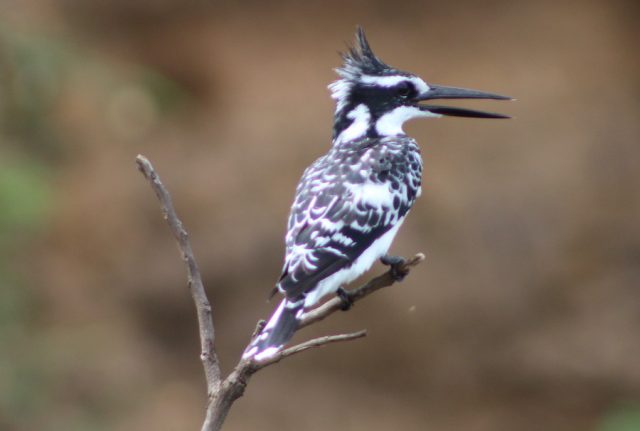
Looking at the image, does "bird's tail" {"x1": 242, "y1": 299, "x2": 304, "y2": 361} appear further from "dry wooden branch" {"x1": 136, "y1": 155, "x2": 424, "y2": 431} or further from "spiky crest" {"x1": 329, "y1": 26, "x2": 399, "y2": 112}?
"spiky crest" {"x1": 329, "y1": 26, "x2": 399, "y2": 112}

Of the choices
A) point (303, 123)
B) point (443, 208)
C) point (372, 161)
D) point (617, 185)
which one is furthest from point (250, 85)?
point (372, 161)

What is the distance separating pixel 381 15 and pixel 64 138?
82.9 inches

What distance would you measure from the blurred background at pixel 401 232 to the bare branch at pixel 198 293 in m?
4.00

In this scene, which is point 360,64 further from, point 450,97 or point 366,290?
point 366,290

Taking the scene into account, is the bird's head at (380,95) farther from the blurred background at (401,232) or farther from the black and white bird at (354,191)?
the blurred background at (401,232)

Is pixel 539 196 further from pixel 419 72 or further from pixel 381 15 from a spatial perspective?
pixel 381 15

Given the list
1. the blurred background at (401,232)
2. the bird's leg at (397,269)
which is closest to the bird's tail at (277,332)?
the bird's leg at (397,269)

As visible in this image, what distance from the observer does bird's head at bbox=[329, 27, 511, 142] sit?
3590 mm

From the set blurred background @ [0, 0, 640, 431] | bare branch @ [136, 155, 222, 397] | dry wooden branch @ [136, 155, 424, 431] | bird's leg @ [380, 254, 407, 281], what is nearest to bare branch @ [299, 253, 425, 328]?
bird's leg @ [380, 254, 407, 281]

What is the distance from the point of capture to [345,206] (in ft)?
10.6

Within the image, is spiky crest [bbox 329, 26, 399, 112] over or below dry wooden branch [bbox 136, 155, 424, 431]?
over

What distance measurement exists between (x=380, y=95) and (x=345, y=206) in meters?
0.52

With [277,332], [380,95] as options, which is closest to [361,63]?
[380,95]

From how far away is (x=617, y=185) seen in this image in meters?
6.82
